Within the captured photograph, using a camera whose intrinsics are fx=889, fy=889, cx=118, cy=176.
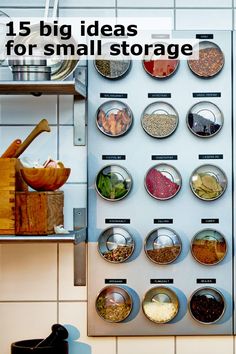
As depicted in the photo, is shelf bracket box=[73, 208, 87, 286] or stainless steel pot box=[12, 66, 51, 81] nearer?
stainless steel pot box=[12, 66, 51, 81]

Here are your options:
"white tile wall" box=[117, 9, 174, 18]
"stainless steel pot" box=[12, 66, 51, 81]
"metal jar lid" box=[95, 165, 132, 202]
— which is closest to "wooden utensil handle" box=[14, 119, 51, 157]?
"stainless steel pot" box=[12, 66, 51, 81]

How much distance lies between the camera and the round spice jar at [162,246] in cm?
309

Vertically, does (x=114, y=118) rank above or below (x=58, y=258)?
above

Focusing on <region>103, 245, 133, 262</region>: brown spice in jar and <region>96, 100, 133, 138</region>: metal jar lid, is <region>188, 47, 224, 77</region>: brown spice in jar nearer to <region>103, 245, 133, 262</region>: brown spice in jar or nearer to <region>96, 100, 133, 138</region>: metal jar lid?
<region>96, 100, 133, 138</region>: metal jar lid

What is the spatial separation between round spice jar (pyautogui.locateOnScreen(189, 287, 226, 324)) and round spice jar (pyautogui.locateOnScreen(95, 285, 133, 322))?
22 centimetres

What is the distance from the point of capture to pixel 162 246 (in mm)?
3094

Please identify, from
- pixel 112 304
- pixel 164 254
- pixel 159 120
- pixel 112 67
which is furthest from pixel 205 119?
pixel 112 304

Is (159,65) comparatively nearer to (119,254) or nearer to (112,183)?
(112,183)

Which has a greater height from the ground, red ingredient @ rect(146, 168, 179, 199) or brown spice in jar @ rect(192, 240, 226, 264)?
red ingredient @ rect(146, 168, 179, 199)

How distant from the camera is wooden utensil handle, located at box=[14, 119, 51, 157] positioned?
2902 mm

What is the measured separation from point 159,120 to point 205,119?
16 centimetres

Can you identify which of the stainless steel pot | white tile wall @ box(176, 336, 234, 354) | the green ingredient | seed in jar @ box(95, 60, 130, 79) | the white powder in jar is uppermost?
seed in jar @ box(95, 60, 130, 79)

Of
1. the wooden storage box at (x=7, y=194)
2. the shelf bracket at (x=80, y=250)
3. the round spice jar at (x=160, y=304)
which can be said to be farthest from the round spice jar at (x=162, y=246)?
the wooden storage box at (x=7, y=194)

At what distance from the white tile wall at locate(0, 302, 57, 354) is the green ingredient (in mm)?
432
